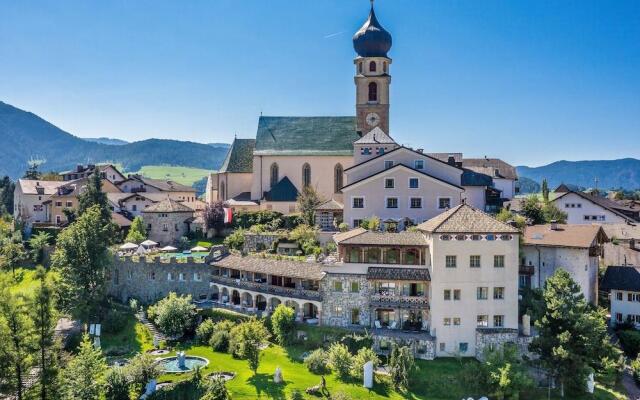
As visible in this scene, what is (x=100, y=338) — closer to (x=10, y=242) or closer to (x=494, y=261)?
(x=10, y=242)

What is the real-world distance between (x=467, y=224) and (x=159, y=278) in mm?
30387

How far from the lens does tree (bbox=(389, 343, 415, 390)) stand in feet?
132

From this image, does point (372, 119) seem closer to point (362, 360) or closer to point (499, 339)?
point (499, 339)

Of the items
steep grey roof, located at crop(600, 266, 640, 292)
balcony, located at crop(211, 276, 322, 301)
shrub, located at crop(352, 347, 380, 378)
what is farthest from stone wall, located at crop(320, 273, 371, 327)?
steep grey roof, located at crop(600, 266, 640, 292)

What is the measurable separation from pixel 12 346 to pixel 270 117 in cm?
5278

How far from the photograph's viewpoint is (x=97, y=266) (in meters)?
55.6

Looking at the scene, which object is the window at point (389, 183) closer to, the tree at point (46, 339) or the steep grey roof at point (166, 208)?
the steep grey roof at point (166, 208)

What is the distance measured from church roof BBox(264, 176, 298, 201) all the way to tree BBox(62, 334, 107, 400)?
38.1m

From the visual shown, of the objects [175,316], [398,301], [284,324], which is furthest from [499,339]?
[175,316]

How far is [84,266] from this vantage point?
181 feet

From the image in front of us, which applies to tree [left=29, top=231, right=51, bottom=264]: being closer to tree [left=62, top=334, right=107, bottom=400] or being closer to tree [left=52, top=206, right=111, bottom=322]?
tree [left=52, top=206, right=111, bottom=322]

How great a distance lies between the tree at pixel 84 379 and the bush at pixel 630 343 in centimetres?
3990

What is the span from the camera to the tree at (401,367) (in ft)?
132

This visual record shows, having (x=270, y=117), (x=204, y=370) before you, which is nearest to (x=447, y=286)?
(x=204, y=370)
